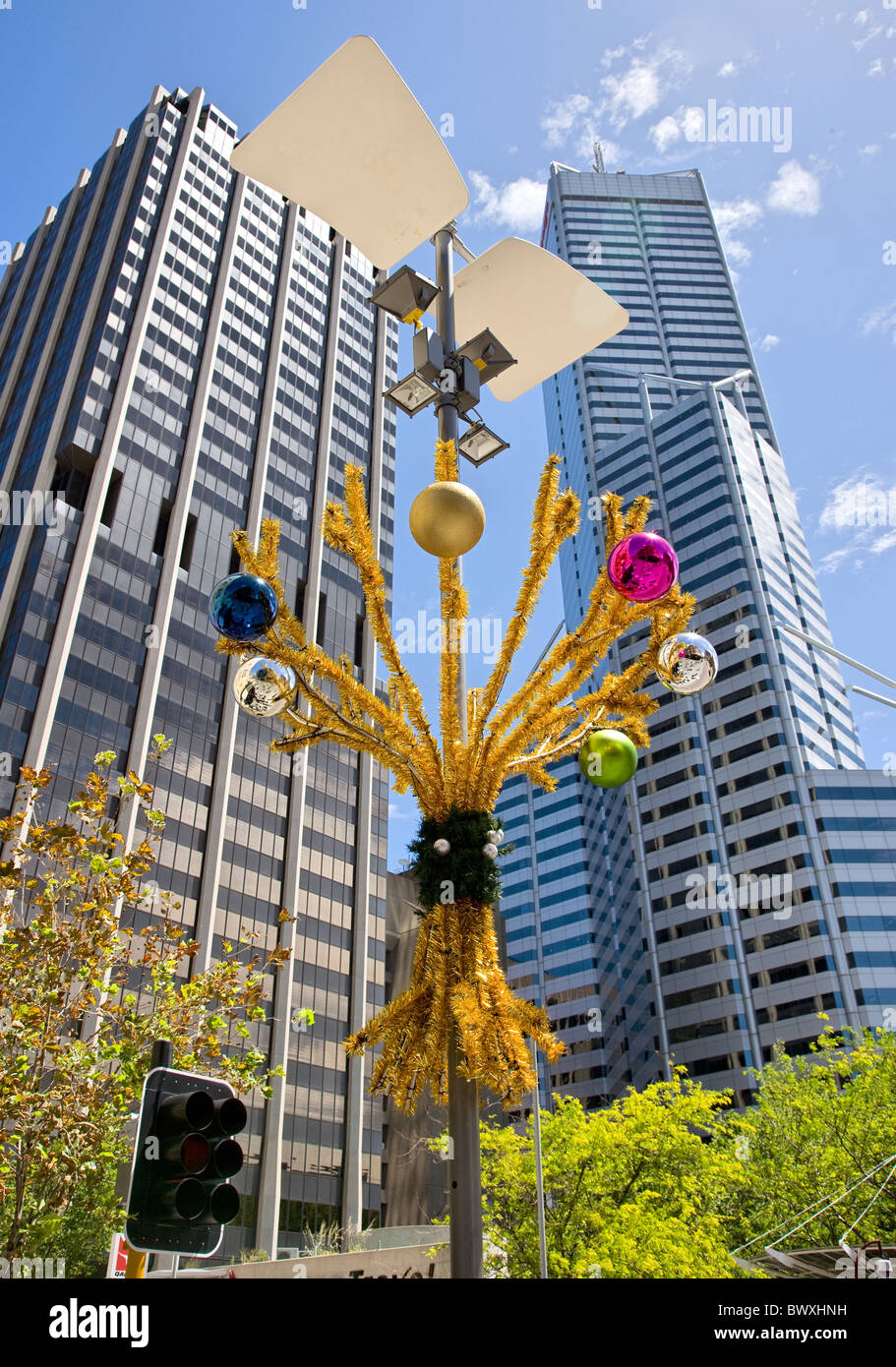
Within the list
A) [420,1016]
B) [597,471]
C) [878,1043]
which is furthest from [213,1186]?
[597,471]

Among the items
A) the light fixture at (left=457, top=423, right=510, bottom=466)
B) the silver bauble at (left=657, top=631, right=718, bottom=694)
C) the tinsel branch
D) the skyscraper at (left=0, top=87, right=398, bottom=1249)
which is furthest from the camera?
the skyscraper at (left=0, top=87, right=398, bottom=1249)

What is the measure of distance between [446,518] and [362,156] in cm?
272

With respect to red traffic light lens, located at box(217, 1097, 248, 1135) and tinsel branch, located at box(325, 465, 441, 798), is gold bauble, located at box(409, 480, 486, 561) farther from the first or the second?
red traffic light lens, located at box(217, 1097, 248, 1135)

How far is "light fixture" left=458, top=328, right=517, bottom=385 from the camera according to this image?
5.96 meters

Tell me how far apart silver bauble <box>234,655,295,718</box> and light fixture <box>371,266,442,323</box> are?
2.48m

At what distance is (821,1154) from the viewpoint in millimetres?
25812

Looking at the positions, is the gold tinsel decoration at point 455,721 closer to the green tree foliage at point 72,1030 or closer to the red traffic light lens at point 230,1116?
the red traffic light lens at point 230,1116

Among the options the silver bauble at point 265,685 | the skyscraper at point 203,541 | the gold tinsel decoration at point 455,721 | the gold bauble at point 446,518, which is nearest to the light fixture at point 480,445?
the gold tinsel decoration at point 455,721

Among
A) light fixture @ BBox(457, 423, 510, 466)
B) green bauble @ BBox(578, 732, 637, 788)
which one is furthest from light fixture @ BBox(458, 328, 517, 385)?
green bauble @ BBox(578, 732, 637, 788)

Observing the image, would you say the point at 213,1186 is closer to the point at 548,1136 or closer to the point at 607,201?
A: the point at 548,1136

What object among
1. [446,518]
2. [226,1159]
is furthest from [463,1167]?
[446,518]

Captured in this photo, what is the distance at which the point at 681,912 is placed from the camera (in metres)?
77.5

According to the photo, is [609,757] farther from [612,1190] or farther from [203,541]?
[203,541]
